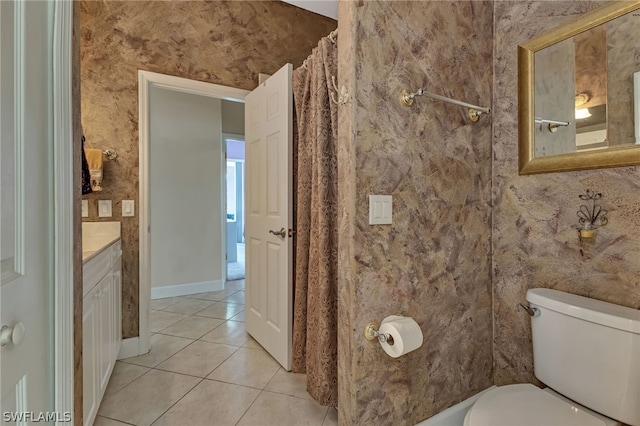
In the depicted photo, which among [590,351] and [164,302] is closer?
[590,351]

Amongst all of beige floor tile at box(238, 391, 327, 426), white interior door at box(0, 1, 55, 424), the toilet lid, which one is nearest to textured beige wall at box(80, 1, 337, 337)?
beige floor tile at box(238, 391, 327, 426)

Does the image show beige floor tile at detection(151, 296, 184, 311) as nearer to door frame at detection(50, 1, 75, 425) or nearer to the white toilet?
door frame at detection(50, 1, 75, 425)

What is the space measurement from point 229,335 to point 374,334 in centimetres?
179

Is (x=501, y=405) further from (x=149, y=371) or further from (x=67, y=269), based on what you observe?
(x=149, y=371)

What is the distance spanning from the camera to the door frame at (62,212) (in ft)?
2.61

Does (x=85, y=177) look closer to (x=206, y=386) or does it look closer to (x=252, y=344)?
(x=206, y=386)

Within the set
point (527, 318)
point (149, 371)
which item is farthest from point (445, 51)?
point (149, 371)

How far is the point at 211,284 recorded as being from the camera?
3.95m

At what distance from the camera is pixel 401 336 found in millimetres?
1143

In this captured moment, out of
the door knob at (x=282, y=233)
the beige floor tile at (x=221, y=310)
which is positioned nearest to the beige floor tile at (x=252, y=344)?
the beige floor tile at (x=221, y=310)

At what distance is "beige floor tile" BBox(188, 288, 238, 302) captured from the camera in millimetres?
3670

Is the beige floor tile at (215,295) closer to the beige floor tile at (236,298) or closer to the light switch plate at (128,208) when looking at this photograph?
the beige floor tile at (236,298)

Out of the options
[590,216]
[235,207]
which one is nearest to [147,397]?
[590,216]

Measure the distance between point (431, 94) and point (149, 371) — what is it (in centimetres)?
238
